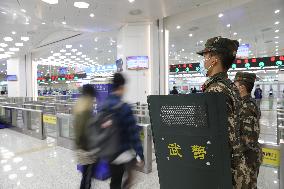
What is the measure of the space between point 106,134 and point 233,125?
58.6 inches

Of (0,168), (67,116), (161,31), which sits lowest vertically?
(0,168)

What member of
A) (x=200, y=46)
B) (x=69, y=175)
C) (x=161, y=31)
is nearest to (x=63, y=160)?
(x=69, y=175)

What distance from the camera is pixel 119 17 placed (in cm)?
1015

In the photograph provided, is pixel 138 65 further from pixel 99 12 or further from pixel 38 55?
pixel 38 55

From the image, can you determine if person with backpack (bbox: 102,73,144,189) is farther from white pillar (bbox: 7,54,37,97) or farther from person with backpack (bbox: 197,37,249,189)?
white pillar (bbox: 7,54,37,97)

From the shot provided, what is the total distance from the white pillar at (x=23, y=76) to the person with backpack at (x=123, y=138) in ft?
68.5

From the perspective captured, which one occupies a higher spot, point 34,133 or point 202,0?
point 202,0

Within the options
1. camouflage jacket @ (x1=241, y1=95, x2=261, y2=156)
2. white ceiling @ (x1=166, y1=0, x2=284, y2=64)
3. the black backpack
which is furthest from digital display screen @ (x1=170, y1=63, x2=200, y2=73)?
camouflage jacket @ (x1=241, y1=95, x2=261, y2=156)

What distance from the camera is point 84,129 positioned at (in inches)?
103

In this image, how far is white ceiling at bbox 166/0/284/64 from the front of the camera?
8.94 metres

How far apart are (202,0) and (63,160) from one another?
6.82 meters

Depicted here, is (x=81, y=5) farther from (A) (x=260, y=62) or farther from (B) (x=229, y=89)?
(A) (x=260, y=62)

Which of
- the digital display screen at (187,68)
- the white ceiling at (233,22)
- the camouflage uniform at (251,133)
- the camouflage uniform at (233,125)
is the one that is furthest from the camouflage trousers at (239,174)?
the digital display screen at (187,68)

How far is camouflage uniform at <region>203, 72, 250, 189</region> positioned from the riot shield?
0.09 meters
